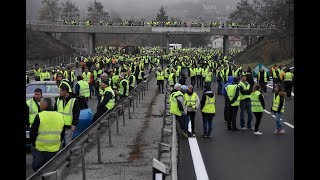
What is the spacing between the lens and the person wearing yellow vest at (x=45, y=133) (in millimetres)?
9578

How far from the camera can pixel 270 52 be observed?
2756 inches

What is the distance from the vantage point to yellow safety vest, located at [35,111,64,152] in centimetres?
959

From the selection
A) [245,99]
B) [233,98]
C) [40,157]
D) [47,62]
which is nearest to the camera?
[40,157]

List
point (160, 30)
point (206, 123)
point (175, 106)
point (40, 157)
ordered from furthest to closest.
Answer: point (160, 30) → point (206, 123) → point (175, 106) → point (40, 157)

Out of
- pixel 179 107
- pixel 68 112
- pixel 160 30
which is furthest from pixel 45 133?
pixel 160 30

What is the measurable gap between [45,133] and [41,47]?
74342mm

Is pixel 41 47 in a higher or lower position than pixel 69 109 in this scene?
higher

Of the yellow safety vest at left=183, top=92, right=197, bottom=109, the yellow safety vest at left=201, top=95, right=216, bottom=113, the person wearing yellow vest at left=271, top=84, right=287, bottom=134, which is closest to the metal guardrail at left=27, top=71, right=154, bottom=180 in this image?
the yellow safety vest at left=183, top=92, right=197, bottom=109

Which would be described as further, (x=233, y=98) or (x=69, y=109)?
(x=233, y=98)

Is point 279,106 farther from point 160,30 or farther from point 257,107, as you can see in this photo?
point 160,30

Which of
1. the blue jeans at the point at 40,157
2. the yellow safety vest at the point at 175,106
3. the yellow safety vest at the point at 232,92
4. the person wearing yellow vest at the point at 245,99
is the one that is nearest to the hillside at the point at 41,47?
the person wearing yellow vest at the point at 245,99

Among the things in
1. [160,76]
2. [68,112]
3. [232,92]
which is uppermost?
[160,76]
